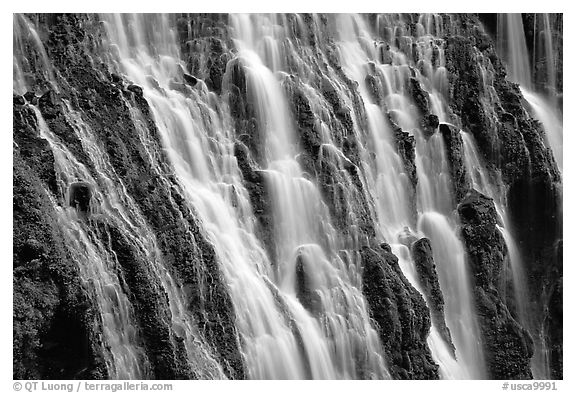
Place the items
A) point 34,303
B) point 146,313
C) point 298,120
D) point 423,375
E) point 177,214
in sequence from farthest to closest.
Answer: point 298,120
point 423,375
point 177,214
point 146,313
point 34,303

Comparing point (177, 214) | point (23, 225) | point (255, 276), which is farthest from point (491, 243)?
point (23, 225)

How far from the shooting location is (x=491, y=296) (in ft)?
95.2

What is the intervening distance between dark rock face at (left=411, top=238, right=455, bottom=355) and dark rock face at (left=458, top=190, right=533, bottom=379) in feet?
5.10

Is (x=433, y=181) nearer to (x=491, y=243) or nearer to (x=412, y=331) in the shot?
(x=491, y=243)

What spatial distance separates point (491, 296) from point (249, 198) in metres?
8.03

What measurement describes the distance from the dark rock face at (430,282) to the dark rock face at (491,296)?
1.55 m

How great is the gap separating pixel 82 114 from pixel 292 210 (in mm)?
5882

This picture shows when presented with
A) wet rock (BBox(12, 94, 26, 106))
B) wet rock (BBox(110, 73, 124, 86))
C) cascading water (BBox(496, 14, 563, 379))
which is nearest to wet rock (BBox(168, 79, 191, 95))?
wet rock (BBox(110, 73, 124, 86))

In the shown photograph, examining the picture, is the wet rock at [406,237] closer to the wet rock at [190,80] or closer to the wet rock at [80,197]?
the wet rock at [190,80]

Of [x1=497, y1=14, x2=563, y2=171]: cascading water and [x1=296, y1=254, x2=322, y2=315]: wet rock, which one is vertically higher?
[x1=497, y1=14, x2=563, y2=171]: cascading water

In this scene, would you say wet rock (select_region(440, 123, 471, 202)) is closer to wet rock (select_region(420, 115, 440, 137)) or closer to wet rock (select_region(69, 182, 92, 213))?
wet rock (select_region(420, 115, 440, 137))

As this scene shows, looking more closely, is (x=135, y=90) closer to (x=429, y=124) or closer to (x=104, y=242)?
(x=104, y=242)

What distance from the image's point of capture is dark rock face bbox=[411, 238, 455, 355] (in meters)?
27.3

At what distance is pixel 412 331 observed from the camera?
25531 millimetres
